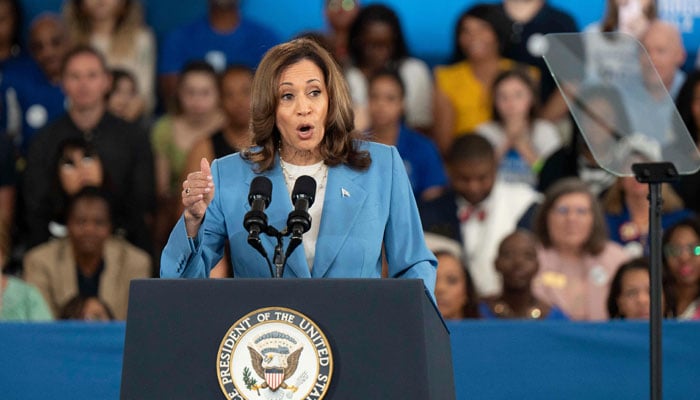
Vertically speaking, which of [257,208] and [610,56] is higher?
[610,56]

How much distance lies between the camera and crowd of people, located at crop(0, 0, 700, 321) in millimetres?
5656

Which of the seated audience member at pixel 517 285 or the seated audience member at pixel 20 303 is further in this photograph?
the seated audience member at pixel 517 285

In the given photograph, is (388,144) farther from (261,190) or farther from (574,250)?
(261,190)

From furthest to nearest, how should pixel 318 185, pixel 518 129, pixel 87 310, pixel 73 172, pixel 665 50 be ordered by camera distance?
pixel 665 50
pixel 518 129
pixel 73 172
pixel 87 310
pixel 318 185

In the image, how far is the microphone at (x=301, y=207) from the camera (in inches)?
98.0

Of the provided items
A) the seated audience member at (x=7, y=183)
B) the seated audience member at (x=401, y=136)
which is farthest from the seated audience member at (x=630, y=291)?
the seated audience member at (x=7, y=183)

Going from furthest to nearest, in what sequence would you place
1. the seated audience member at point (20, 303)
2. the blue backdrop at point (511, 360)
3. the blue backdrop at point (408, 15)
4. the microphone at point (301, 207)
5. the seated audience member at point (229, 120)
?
1. the blue backdrop at point (408, 15)
2. the seated audience member at point (229, 120)
3. the seated audience member at point (20, 303)
4. the blue backdrop at point (511, 360)
5. the microphone at point (301, 207)

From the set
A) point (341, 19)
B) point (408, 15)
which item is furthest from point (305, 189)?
point (408, 15)

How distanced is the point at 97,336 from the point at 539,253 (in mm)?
2635

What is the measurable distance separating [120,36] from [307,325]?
15.1ft

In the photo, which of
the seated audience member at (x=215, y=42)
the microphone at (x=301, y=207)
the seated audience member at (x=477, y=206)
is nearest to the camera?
the microphone at (x=301, y=207)

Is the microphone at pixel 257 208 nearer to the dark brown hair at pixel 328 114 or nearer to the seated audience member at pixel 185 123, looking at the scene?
the dark brown hair at pixel 328 114

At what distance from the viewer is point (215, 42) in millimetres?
6762

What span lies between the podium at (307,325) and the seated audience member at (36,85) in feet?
14.0
